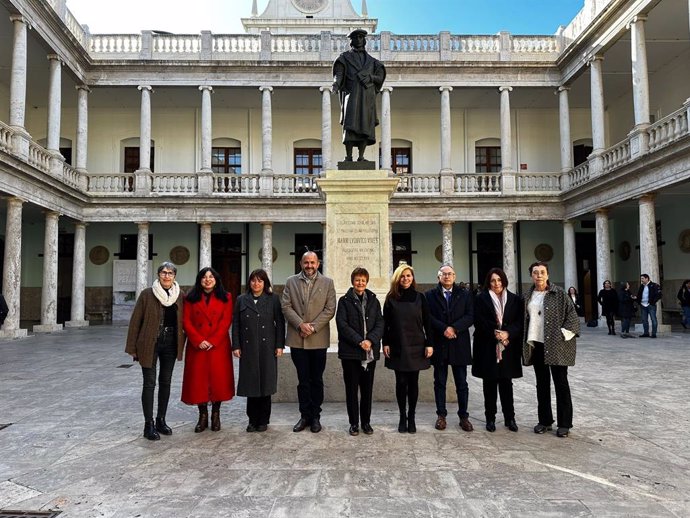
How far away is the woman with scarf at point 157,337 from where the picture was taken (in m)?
4.62

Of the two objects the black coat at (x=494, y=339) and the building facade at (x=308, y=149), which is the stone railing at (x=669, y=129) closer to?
the building facade at (x=308, y=149)

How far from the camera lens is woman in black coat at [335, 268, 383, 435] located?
4609mm

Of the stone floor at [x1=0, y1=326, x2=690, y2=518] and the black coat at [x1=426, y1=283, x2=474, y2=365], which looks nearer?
the stone floor at [x1=0, y1=326, x2=690, y2=518]

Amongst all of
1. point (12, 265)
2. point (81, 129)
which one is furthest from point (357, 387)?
point (81, 129)

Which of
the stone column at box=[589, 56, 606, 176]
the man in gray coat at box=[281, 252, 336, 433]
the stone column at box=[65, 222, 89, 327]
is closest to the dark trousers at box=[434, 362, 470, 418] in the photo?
the man in gray coat at box=[281, 252, 336, 433]

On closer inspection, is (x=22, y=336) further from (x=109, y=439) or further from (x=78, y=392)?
(x=109, y=439)

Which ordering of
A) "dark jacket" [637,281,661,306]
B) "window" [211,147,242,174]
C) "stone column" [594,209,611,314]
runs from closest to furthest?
"dark jacket" [637,281,661,306]
"stone column" [594,209,611,314]
"window" [211,147,242,174]

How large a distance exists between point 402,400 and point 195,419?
2.25 meters

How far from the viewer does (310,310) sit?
496 centimetres

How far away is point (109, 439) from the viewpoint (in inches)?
181

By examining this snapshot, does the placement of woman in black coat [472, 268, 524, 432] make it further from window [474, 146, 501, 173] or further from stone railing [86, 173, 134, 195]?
window [474, 146, 501, 173]

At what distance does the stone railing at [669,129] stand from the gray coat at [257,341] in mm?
12108

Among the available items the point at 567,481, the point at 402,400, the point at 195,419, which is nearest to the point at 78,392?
the point at 195,419

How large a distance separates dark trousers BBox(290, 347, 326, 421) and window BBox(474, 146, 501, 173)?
19.2m
